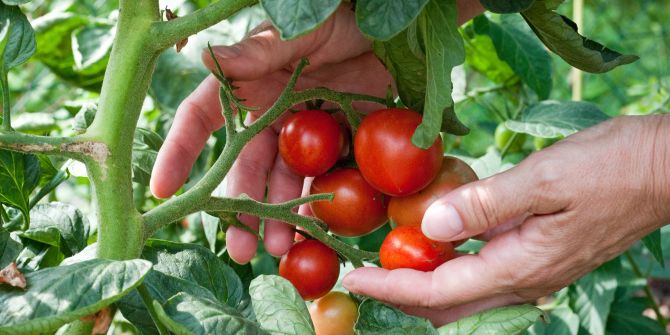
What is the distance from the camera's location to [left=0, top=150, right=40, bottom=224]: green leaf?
967 millimetres

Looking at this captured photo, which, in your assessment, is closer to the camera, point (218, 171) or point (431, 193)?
point (218, 171)

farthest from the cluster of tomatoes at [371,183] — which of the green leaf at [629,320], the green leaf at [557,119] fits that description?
the green leaf at [629,320]

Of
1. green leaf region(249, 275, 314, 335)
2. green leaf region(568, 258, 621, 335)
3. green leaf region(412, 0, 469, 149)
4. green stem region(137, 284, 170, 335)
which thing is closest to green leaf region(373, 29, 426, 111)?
green leaf region(412, 0, 469, 149)

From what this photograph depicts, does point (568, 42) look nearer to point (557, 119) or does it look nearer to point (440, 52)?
point (440, 52)

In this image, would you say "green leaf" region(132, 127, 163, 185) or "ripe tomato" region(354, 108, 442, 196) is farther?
"green leaf" region(132, 127, 163, 185)

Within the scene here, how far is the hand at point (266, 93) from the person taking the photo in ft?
3.46

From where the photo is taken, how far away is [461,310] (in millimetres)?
984

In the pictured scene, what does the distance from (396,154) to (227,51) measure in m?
0.28

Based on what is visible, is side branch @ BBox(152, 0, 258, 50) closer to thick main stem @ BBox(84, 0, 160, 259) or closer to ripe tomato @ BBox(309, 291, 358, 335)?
thick main stem @ BBox(84, 0, 160, 259)

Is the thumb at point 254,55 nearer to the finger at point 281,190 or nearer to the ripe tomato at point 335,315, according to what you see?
the finger at point 281,190

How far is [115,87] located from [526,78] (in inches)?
42.4

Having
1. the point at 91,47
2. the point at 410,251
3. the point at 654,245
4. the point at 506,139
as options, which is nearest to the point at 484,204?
the point at 410,251

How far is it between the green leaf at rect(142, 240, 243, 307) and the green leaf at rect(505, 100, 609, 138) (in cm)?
71

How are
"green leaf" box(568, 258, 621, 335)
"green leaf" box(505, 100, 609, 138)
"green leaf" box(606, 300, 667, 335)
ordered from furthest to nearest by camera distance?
"green leaf" box(606, 300, 667, 335)
"green leaf" box(568, 258, 621, 335)
"green leaf" box(505, 100, 609, 138)
